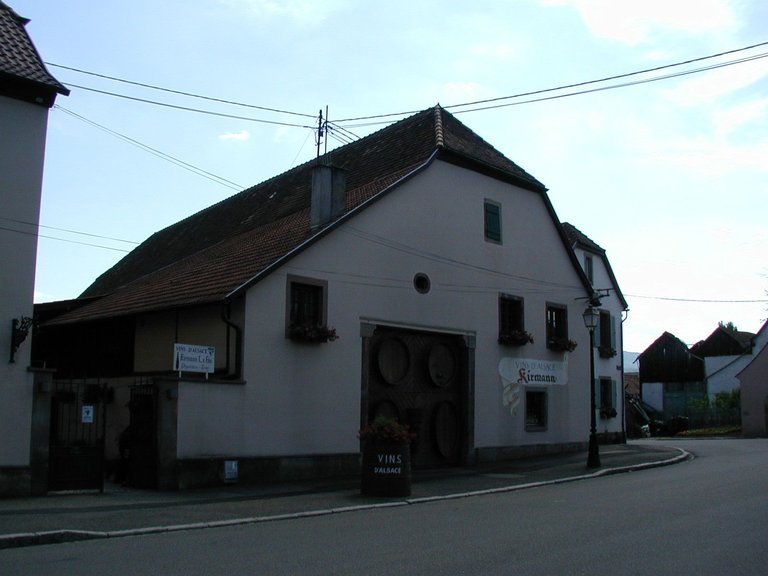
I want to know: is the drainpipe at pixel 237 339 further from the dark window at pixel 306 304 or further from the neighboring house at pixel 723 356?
the neighboring house at pixel 723 356

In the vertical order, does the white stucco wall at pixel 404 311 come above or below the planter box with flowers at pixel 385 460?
above

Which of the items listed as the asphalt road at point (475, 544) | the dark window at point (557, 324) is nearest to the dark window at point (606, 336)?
the dark window at point (557, 324)

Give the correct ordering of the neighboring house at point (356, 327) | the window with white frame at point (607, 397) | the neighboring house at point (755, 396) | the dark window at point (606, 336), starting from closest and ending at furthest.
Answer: the neighboring house at point (356, 327)
the window with white frame at point (607, 397)
the dark window at point (606, 336)
the neighboring house at point (755, 396)

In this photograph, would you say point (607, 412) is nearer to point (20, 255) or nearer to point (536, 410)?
point (536, 410)

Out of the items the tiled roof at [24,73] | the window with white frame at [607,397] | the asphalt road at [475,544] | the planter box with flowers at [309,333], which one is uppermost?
the tiled roof at [24,73]

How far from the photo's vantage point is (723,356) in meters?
64.6

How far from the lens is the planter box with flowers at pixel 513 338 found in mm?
24500

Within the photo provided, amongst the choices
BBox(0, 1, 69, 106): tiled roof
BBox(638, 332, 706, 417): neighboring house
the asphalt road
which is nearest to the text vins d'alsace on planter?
the asphalt road

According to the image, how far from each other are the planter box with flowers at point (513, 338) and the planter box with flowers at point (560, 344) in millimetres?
1829

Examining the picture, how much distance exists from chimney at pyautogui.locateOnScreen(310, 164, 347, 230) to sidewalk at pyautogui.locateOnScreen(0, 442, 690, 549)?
21.1ft

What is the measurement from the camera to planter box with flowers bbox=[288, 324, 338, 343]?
733 inches

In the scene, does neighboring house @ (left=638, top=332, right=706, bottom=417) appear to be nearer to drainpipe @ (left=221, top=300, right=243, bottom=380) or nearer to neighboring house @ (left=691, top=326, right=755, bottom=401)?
neighboring house @ (left=691, top=326, right=755, bottom=401)

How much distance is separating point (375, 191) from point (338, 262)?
2.63 meters

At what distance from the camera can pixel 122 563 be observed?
8625 mm
